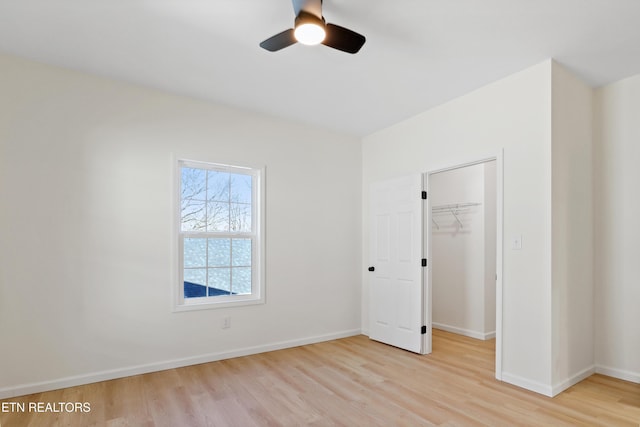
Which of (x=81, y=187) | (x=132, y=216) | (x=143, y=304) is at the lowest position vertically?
(x=143, y=304)

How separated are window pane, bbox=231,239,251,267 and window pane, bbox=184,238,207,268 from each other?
1.09ft

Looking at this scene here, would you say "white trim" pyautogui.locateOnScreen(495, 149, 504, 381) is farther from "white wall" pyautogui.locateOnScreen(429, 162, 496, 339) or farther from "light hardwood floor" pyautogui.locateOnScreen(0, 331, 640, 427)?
"white wall" pyautogui.locateOnScreen(429, 162, 496, 339)

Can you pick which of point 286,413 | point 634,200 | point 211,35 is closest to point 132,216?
point 211,35

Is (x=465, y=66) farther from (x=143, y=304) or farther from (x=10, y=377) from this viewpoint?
(x=10, y=377)

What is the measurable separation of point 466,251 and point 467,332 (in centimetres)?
108

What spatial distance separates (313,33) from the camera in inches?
85.2

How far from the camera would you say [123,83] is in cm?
346

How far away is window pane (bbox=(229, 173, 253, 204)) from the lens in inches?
163

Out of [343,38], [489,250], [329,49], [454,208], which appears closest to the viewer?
[343,38]

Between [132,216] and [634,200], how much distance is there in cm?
472

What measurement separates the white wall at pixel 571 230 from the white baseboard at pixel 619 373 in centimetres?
9

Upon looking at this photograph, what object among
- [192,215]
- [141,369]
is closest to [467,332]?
[192,215]

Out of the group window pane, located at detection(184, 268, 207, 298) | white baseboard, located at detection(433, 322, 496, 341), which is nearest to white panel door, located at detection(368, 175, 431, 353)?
white baseboard, located at detection(433, 322, 496, 341)

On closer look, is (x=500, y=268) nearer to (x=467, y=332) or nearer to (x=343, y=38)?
(x=467, y=332)
